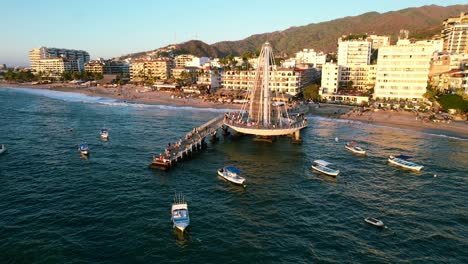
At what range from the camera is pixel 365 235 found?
40219 millimetres

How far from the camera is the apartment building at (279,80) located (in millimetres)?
158500

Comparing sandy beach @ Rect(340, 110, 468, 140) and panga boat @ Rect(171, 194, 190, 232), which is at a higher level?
sandy beach @ Rect(340, 110, 468, 140)

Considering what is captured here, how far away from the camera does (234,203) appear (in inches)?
1923

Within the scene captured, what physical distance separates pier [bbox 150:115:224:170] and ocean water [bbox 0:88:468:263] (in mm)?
2339

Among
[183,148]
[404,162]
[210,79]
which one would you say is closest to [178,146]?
[183,148]

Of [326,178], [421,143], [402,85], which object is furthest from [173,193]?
[402,85]

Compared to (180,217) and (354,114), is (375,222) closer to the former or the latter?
(180,217)

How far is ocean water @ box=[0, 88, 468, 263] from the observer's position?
36559 mm

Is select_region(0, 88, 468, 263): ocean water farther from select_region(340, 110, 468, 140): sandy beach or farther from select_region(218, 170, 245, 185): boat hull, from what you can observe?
select_region(340, 110, 468, 140): sandy beach

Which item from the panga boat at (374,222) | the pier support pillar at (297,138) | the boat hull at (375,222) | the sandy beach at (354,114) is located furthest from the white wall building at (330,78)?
the boat hull at (375,222)

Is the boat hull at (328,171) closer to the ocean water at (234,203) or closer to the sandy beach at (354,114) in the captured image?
the ocean water at (234,203)

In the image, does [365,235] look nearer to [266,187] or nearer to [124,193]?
[266,187]

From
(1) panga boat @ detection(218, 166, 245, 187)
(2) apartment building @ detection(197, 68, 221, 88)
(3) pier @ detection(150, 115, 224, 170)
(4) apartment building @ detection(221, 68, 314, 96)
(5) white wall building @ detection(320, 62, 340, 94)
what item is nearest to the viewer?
(1) panga boat @ detection(218, 166, 245, 187)

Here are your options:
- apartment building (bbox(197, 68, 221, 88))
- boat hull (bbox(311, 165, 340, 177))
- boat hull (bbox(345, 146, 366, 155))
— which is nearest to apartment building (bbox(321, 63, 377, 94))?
apartment building (bbox(197, 68, 221, 88))
